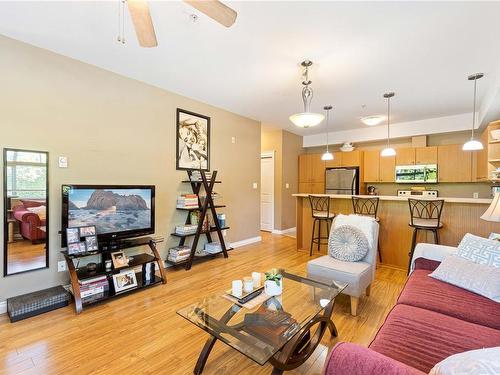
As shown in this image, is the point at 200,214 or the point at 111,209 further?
the point at 200,214

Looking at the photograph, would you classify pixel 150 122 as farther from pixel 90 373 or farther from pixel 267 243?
pixel 267 243

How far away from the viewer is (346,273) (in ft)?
7.58

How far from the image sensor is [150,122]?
3.44 m

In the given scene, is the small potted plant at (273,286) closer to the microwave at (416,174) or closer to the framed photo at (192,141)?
the framed photo at (192,141)

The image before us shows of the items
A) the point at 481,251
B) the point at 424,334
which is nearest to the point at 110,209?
the point at 424,334

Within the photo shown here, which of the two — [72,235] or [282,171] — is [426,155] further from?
[72,235]

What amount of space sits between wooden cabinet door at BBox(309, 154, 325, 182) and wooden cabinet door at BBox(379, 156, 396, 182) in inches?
51.6

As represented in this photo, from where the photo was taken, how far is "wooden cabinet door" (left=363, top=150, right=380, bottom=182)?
5742 mm

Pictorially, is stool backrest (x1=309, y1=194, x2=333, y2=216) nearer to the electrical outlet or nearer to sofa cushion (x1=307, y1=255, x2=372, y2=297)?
sofa cushion (x1=307, y1=255, x2=372, y2=297)

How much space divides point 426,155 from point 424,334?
4.92 m

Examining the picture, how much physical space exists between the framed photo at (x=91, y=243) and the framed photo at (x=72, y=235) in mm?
86

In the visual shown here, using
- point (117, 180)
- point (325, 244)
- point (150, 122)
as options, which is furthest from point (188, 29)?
point (325, 244)

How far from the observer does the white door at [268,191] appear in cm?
631

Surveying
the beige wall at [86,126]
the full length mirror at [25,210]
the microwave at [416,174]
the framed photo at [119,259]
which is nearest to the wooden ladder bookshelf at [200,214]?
the beige wall at [86,126]
